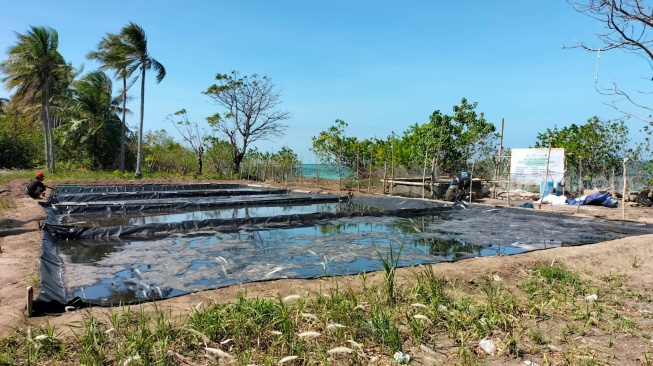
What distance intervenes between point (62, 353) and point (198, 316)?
818mm

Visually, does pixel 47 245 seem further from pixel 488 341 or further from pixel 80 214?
pixel 488 341

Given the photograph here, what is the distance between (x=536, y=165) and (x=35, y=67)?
2304 centimetres

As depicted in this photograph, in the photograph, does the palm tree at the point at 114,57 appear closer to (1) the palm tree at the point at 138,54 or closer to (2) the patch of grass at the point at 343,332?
(1) the palm tree at the point at 138,54

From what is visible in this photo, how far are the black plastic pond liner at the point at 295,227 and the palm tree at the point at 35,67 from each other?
46.0 feet

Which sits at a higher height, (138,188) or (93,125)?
(93,125)

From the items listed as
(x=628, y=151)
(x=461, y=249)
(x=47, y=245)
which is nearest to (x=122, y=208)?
(x=47, y=245)

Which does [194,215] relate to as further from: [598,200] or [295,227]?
[598,200]

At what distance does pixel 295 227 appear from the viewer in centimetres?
868

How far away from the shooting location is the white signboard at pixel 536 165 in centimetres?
1248

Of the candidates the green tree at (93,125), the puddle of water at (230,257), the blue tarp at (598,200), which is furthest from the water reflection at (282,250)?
the green tree at (93,125)

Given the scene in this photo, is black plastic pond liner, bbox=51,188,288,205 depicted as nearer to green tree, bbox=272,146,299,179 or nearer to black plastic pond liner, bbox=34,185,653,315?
black plastic pond liner, bbox=34,185,653,315

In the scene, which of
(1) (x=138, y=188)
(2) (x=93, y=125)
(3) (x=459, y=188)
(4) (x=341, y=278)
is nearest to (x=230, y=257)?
(4) (x=341, y=278)

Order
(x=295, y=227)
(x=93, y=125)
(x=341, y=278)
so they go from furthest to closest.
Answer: (x=93, y=125) → (x=295, y=227) → (x=341, y=278)

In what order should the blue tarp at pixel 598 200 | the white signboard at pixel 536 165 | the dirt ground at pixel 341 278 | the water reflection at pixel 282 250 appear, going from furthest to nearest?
the blue tarp at pixel 598 200 → the white signboard at pixel 536 165 → the water reflection at pixel 282 250 → the dirt ground at pixel 341 278
